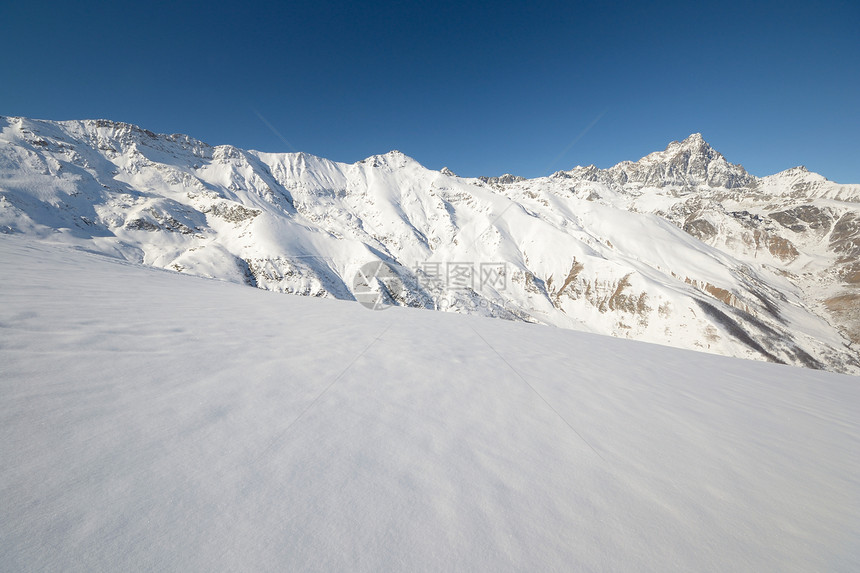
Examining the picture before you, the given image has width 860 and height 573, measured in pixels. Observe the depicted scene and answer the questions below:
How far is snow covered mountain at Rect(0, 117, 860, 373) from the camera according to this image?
214 ft

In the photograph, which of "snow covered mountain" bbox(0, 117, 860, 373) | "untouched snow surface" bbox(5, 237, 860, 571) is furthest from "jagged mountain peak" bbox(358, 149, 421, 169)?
"untouched snow surface" bbox(5, 237, 860, 571)

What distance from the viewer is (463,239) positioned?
4604 inches

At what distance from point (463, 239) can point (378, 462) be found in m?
117

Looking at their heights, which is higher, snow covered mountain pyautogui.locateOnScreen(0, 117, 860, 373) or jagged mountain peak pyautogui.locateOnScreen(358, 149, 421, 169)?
jagged mountain peak pyautogui.locateOnScreen(358, 149, 421, 169)

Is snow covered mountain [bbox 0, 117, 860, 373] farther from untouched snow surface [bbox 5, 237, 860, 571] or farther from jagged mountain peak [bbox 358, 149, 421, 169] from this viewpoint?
untouched snow surface [bbox 5, 237, 860, 571]

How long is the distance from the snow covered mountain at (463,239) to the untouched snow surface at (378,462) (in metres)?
59.2

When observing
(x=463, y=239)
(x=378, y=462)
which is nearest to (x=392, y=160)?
(x=463, y=239)

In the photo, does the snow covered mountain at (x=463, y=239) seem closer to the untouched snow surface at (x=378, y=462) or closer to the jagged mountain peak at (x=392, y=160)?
the jagged mountain peak at (x=392, y=160)

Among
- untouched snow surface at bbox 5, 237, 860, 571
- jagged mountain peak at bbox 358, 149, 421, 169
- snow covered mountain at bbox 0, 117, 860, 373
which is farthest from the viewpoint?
jagged mountain peak at bbox 358, 149, 421, 169

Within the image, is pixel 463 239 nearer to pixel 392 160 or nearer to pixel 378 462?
pixel 392 160

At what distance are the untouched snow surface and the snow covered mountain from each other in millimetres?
59201

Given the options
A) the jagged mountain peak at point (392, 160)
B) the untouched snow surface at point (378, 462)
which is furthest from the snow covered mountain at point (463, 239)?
the untouched snow surface at point (378, 462)

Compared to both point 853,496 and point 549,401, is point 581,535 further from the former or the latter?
point 853,496

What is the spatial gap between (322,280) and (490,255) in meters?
61.1
